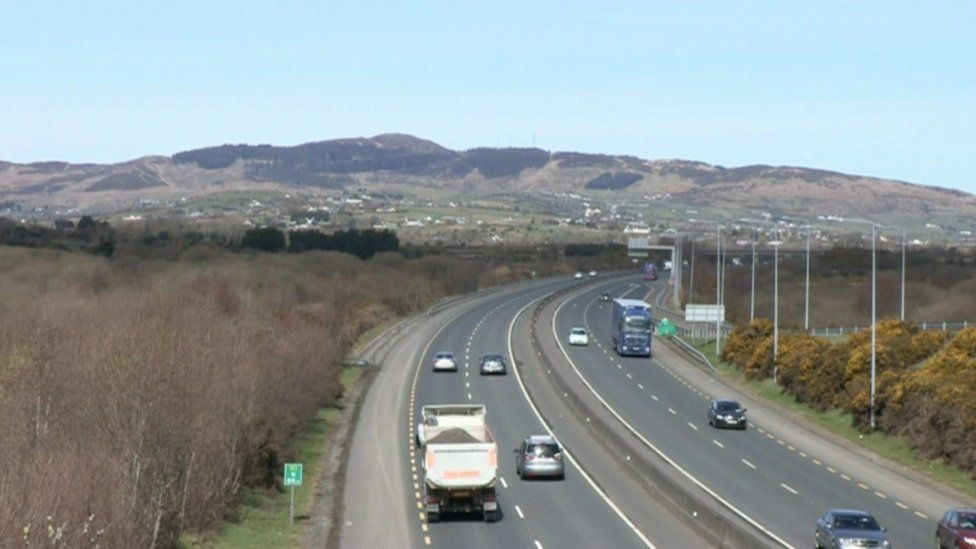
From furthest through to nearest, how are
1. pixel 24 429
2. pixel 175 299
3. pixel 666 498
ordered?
pixel 175 299
pixel 666 498
pixel 24 429

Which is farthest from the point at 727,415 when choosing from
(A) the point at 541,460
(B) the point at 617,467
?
(A) the point at 541,460

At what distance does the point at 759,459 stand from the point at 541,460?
9.81 metres

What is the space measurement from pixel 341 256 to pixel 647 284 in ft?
123

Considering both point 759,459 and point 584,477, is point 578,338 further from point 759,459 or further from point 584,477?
point 584,477

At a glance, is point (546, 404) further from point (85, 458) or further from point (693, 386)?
point (85, 458)

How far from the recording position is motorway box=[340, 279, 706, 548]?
130ft

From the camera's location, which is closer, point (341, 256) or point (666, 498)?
point (666, 498)

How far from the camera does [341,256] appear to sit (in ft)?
578

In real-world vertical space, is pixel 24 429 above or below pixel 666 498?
above

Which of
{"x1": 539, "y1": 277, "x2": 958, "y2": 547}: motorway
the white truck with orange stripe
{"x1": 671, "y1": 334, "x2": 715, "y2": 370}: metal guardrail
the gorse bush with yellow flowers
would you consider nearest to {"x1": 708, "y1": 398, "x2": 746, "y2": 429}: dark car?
{"x1": 539, "y1": 277, "x2": 958, "y2": 547}: motorway

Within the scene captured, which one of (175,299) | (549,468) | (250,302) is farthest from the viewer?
(250,302)

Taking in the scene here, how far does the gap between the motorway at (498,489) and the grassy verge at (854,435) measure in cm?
1104

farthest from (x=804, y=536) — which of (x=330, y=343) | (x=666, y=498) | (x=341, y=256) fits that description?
(x=341, y=256)

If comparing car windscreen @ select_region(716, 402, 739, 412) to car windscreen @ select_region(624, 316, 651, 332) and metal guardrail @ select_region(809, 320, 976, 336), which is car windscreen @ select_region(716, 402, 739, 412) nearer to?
metal guardrail @ select_region(809, 320, 976, 336)
